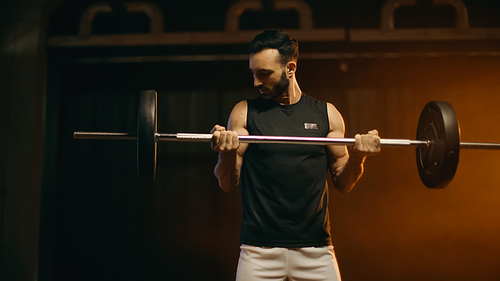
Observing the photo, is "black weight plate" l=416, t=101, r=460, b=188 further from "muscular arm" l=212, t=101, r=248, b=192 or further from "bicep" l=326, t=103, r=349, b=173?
"muscular arm" l=212, t=101, r=248, b=192

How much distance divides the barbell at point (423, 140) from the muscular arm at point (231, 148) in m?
0.05

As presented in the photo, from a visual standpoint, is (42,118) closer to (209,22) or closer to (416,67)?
(209,22)

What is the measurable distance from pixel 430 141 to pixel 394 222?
1.14m

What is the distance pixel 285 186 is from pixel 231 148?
0.96ft

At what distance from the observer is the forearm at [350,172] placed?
147 cm

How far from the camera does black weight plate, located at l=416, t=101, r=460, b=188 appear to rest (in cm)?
135

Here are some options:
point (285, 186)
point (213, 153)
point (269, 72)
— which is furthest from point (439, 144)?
point (213, 153)

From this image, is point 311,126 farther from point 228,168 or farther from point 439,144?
point 439,144

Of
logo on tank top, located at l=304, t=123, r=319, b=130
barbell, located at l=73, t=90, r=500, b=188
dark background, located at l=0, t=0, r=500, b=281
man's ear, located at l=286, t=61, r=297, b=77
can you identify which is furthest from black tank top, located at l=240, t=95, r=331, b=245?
dark background, located at l=0, t=0, r=500, b=281

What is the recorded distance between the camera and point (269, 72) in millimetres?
1509

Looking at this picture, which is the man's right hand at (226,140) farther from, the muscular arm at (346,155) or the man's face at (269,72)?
the muscular arm at (346,155)

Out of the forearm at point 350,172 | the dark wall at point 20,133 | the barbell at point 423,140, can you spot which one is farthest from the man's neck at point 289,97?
the dark wall at point 20,133

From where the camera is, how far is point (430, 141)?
4.92 ft

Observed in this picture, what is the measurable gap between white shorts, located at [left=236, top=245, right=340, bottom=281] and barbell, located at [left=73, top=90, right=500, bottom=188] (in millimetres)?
470
